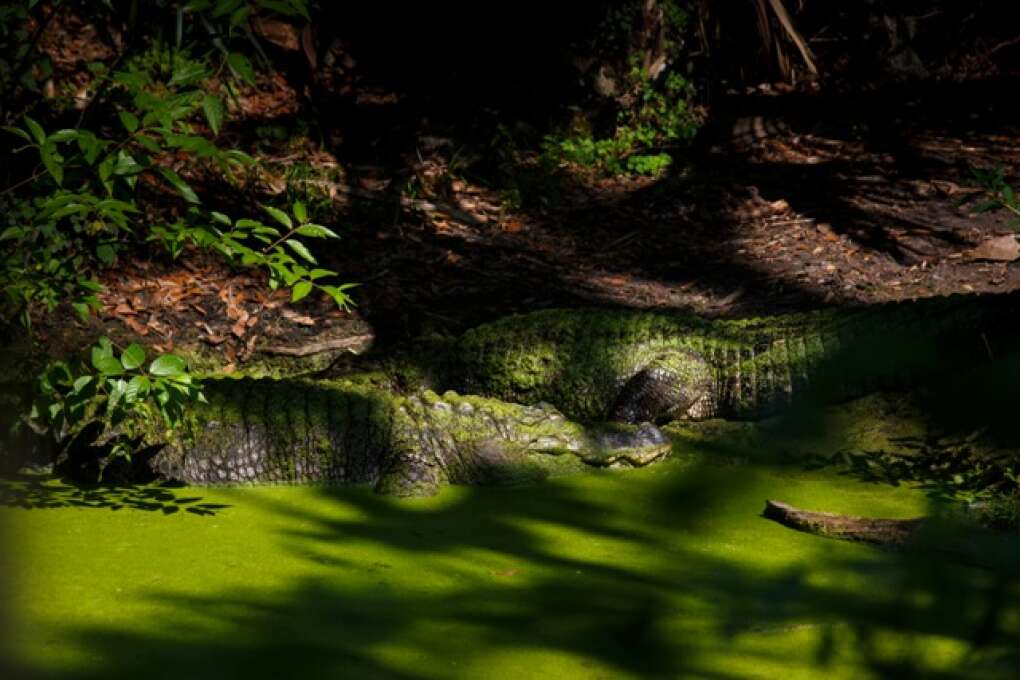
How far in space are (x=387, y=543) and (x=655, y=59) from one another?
785cm

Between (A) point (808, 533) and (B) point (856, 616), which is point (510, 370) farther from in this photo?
(B) point (856, 616)

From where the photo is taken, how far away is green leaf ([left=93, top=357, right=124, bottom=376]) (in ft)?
10.8

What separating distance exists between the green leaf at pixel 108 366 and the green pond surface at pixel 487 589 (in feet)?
1.94

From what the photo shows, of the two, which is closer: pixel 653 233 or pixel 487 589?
pixel 487 589

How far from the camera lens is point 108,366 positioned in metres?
3.29

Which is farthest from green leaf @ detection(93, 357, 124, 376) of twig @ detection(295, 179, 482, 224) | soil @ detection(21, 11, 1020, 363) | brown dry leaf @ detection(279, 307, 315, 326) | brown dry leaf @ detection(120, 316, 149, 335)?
twig @ detection(295, 179, 482, 224)

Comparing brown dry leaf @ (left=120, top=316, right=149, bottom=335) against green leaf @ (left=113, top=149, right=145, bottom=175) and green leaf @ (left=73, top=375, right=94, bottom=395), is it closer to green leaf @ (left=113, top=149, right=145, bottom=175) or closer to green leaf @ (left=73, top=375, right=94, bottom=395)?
green leaf @ (left=73, top=375, right=94, bottom=395)

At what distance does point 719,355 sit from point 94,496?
305 centimetres

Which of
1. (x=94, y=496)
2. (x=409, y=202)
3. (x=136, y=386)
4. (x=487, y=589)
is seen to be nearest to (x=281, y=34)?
(x=409, y=202)

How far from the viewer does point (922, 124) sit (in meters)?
10.1

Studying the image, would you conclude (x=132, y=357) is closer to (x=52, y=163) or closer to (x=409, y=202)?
(x=52, y=163)

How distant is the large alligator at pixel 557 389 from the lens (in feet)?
16.1

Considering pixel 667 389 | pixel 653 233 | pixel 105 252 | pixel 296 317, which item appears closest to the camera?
pixel 105 252

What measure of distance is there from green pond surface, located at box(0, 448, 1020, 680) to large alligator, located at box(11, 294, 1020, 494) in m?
0.26
